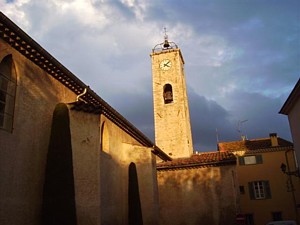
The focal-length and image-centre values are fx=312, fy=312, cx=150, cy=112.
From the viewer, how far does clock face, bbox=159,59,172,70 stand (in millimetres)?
34184

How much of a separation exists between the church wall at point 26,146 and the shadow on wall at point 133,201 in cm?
704

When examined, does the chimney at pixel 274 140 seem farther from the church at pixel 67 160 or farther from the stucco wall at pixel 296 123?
the church at pixel 67 160

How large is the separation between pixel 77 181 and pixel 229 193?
11.7 metres

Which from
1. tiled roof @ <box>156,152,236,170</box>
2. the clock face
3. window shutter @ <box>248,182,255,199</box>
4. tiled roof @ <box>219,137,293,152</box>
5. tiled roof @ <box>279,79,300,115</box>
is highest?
the clock face

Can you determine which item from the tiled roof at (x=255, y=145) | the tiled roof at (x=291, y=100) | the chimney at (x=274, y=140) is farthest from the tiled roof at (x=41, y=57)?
the chimney at (x=274, y=140)

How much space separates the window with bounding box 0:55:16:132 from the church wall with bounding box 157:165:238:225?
14265 millimetres

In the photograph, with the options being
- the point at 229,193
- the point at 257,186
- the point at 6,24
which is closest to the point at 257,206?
the point at 257,186

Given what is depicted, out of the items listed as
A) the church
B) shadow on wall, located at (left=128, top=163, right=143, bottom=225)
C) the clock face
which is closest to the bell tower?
the clock face

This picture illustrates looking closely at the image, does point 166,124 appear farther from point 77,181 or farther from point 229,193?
point 77,181

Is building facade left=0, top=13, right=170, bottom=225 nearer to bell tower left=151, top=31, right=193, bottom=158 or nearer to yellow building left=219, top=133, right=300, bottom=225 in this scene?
bell tower left=151, top=31, right=193, bottom=158

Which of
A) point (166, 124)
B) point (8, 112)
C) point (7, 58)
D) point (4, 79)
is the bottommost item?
point (8, 112)

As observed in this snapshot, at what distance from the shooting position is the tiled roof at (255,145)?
3052 cm

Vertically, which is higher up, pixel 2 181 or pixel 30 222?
pixel 2 181

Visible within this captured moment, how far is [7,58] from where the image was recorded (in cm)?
918
